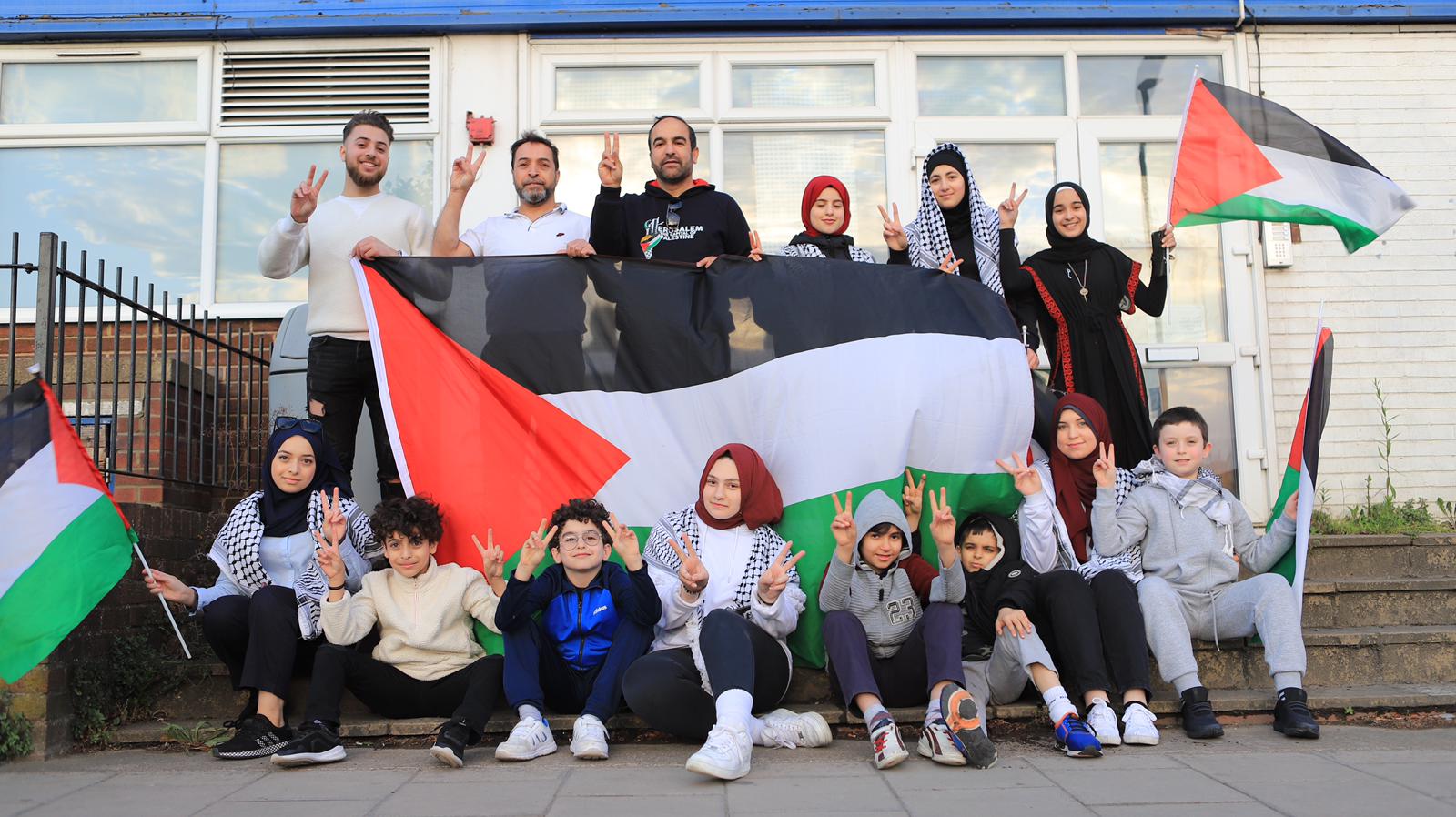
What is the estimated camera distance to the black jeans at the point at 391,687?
13.0 feet

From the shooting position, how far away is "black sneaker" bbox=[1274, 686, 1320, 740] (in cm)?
392

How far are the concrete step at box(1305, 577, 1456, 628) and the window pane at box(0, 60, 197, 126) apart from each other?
694 centimetres

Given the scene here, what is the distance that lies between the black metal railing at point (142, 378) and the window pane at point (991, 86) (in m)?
4.44

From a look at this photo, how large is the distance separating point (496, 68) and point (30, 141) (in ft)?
9.85

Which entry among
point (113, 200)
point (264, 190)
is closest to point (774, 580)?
point (264, 190)

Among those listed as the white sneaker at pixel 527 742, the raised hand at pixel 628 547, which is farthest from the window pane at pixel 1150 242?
the white sneaker at pixel 527 742

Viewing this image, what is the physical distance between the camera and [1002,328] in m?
4.99

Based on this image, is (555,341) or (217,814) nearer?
(217,814)

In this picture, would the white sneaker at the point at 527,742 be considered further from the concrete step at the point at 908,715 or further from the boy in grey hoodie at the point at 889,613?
the boy in grey hoodie at the point at 889,613

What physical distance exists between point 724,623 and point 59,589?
7.58 feet

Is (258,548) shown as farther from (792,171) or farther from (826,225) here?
(792,171)

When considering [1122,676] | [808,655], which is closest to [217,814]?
[808,655]

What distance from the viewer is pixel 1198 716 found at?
396cm

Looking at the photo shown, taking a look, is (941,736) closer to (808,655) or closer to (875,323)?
(808,655)
